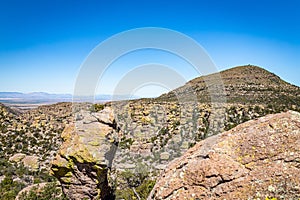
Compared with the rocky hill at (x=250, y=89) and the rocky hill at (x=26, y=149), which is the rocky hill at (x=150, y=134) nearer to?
the rocky hill at (x=250, y=89)

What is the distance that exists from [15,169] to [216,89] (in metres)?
38.5

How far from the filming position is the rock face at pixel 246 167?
3.57m

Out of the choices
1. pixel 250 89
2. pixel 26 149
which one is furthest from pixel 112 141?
pixel 250 89

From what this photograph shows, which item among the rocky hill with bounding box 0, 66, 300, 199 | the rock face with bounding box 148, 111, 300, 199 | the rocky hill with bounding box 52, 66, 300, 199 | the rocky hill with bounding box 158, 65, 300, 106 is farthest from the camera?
the rocky hill with bounding box 158, 65, 300, 106

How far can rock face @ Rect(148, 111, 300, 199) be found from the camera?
11.7 ft

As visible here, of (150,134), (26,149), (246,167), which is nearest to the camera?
(246,167)

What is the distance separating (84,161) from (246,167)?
7.37m

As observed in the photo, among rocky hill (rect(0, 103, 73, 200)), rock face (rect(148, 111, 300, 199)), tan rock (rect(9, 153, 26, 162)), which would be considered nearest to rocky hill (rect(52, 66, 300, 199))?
rocky hill (rect(0, 103, 73, 200))

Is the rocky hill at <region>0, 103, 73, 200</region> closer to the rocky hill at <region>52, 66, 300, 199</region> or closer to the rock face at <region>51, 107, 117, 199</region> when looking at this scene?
the rock face at <region>51, 107, 117, 199</region>

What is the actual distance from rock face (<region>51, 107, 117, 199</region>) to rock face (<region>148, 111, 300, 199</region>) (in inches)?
244

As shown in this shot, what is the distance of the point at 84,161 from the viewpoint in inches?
397

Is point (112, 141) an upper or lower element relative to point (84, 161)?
upper

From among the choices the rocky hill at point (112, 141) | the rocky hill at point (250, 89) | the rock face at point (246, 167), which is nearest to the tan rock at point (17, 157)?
the rocky hill at point (112, 141)

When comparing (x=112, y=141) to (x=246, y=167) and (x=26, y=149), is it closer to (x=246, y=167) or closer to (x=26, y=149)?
(x=246, y=167)
